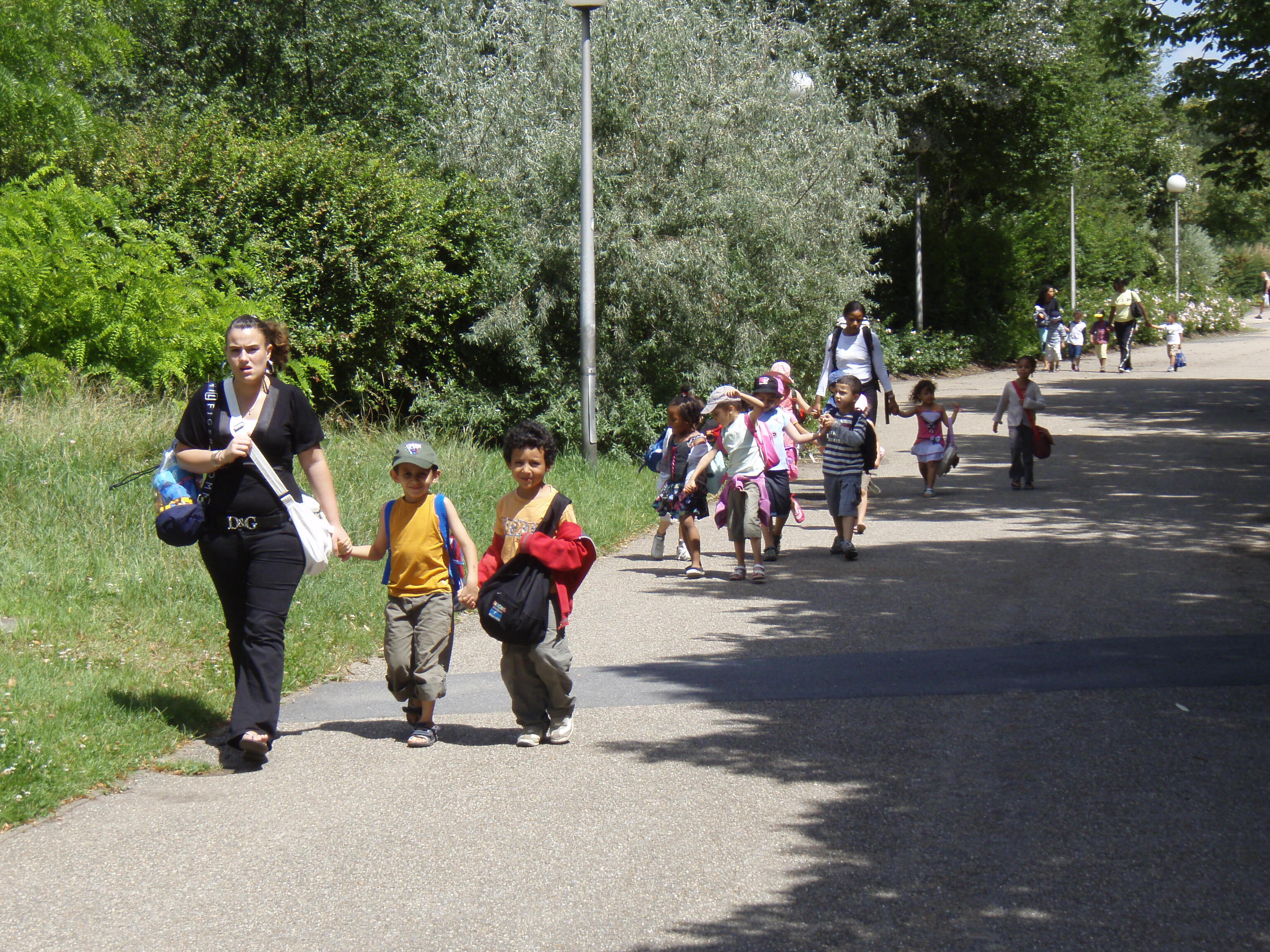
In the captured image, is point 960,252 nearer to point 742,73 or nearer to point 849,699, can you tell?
point 742,73

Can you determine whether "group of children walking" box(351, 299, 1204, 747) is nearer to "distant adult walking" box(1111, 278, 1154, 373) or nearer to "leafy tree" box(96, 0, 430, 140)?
"distant adult walking" box(1111, 278, 1154, 373)

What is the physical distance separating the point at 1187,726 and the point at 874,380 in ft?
25.0

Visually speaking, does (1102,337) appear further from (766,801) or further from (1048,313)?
(766,801)

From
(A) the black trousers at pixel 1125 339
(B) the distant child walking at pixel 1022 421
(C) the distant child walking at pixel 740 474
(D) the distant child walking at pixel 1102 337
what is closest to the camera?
(C) the distant child walking at pixel 740 474

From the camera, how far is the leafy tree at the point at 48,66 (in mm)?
15227

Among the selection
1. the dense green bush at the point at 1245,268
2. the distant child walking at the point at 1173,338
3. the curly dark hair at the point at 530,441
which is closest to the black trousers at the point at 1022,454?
the curly dark hair at the point at 530,441

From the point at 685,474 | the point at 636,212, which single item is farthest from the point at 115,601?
the point at 636,212

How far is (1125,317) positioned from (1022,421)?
51.8 ft

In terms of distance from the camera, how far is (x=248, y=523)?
586 centimetres

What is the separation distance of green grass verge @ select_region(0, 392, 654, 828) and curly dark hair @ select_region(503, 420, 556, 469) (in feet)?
6.52

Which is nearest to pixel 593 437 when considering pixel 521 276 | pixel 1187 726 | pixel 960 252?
pixel 521 276

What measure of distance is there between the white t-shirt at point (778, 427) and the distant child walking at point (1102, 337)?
68.2 ft

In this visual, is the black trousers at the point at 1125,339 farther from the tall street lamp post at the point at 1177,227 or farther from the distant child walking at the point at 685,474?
the distant child walking at the point at 685,474

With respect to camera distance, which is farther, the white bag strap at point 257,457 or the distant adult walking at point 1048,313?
the distant adult walking at point 1048,313
